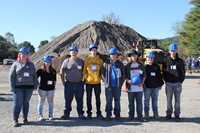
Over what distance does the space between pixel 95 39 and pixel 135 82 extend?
1367 inches

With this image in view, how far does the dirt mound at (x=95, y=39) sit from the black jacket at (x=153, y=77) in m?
30.3

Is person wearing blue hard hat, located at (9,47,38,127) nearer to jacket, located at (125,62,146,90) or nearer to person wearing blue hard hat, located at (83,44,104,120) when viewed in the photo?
person wearing blue hard hat, located at (83,44,104,120)

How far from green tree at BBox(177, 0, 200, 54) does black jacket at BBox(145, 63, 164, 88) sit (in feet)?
151

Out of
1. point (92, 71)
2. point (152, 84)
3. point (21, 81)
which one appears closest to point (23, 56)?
point (21, 81)

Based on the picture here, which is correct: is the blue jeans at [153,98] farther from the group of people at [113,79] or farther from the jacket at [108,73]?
the jacket at [108,73]

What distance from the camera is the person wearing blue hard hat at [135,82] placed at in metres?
9.34

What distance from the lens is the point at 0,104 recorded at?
12469 mm

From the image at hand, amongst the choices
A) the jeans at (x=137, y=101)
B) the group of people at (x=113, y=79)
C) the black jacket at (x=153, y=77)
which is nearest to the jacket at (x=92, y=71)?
the group of people at (x=113, y=79)

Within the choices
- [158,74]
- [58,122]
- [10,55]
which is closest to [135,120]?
[158,74]

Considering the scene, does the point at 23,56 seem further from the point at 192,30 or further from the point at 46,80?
the point at 192,30

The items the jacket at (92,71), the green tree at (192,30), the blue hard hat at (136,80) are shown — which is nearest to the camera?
the blue hard hat at (136,80)

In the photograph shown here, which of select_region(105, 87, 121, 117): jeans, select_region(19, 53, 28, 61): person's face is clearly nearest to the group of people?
select_region(105, 87, 121, 117): jeans

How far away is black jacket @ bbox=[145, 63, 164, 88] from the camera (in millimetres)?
9500

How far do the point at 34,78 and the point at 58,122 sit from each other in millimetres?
1312
